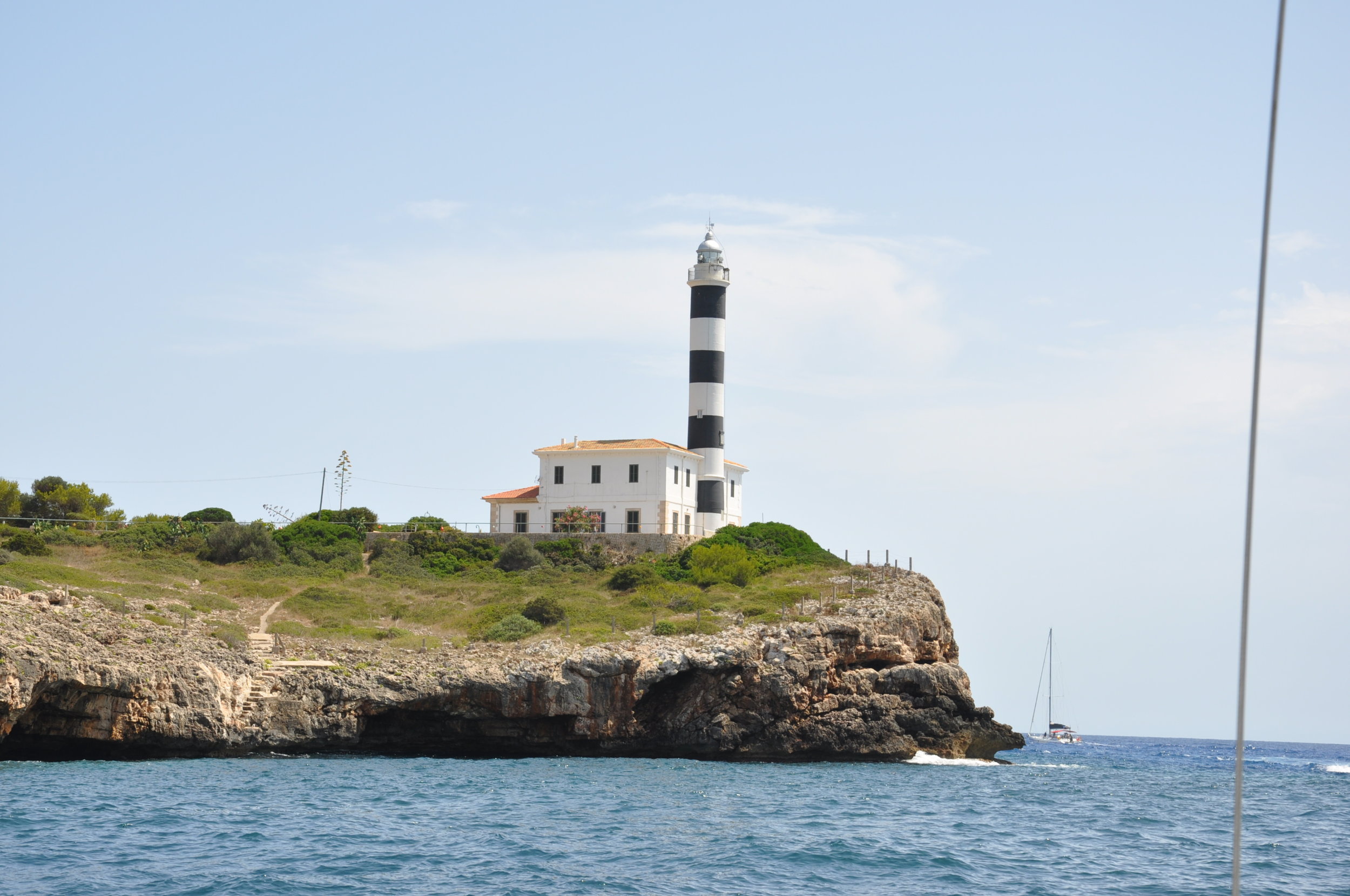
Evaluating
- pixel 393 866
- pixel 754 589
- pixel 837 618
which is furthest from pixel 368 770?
pixel 754 589

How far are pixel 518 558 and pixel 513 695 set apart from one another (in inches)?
683

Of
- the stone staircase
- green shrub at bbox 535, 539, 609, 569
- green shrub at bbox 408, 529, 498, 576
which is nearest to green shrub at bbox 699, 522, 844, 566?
green shrub at bbox 535, 539, 609, 569

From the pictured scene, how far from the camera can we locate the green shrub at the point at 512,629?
133ft

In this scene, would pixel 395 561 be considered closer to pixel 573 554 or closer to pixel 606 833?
pixel 573 554

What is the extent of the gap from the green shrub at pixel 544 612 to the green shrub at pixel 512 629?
0.36m

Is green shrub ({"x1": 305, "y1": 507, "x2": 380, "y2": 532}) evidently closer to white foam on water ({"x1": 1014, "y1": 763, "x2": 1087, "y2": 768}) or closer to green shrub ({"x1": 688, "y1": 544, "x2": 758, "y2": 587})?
green shrub ({"x1": 688, "y1": 544, "x2": 758, "y2": 587})

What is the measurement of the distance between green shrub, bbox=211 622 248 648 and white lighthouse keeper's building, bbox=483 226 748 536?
19666 millimetres

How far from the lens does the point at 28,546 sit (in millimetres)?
47906

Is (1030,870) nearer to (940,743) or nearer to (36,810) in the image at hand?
(36,810)

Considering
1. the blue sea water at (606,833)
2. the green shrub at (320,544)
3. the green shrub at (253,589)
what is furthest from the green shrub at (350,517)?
the blue sea water at (606,833)

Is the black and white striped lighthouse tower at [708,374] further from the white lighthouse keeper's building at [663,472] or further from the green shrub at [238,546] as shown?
the green shrub at [238,546]

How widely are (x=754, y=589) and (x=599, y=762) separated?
42.7 ft

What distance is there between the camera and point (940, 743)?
1572 inches

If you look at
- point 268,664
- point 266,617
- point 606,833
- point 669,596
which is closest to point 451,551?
point 669,596
